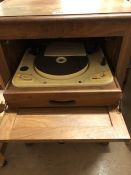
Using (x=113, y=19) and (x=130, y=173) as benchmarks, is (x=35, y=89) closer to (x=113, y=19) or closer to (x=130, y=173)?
(x=113, y=19)

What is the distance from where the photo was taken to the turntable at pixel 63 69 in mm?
552

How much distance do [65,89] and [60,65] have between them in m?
0.10

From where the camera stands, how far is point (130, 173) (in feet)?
2.76

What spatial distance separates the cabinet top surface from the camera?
1.54ft

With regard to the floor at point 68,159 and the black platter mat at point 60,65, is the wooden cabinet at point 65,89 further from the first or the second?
the floor at point 68,159

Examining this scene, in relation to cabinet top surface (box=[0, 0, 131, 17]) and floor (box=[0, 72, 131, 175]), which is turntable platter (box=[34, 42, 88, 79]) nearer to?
cabinet top surface (box=[0, 0, 131, 17])

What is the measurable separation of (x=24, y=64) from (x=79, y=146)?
561mm

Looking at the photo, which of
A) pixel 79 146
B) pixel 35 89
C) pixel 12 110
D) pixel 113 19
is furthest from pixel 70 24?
pixel 79 146

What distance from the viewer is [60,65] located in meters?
0.59

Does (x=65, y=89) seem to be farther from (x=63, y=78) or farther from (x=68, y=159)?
(x=68, y=159)

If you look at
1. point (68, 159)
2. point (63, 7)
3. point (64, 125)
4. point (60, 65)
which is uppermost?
point (63, 7)

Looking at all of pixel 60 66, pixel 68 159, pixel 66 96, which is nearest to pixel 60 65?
pixel 60 66

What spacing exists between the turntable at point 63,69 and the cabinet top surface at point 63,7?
161 mm

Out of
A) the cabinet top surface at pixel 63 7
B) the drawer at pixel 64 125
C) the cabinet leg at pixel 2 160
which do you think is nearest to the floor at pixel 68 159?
the cabinet leg at pixel 2 160
